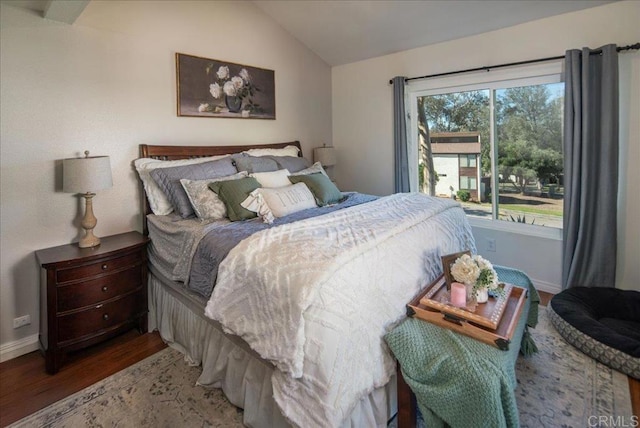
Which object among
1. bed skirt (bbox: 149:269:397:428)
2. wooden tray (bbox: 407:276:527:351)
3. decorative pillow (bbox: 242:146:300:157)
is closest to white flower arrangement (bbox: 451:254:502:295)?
wooden tray (bbox: 407:276:527:351)

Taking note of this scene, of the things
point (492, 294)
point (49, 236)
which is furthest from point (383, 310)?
point (49, 236)

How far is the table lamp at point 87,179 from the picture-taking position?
227 centimetres

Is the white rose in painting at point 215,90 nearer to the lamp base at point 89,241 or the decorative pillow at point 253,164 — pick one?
the decorative pillow at point 253,164

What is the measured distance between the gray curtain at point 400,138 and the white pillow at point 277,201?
1604mm

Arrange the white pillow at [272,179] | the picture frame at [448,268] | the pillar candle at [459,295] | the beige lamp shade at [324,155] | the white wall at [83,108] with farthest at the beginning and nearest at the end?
the beige lamp shade at [324,155] < the white pillow at [272,179] < the white wall at [83,108] < the picture frame at [448,268] < the pillar candle at [459,295]

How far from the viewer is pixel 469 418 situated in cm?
132

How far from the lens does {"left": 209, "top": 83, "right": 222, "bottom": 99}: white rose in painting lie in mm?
3291

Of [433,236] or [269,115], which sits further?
[269,115]

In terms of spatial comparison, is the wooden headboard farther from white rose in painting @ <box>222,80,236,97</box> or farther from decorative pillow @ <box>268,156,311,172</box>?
white rose in painting @ <box>222,80,236,97</box>

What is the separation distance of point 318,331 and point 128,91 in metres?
2.52

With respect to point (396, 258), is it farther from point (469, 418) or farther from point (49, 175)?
point (49, 175)

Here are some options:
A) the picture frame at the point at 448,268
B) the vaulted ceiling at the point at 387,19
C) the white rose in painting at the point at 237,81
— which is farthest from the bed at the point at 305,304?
the vaulted ceiling at the point at 387,19

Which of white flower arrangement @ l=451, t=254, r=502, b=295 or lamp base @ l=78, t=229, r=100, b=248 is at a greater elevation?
lamp base @ l=78, t=229, r=100, b=248

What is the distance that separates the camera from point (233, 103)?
3.49 metres
